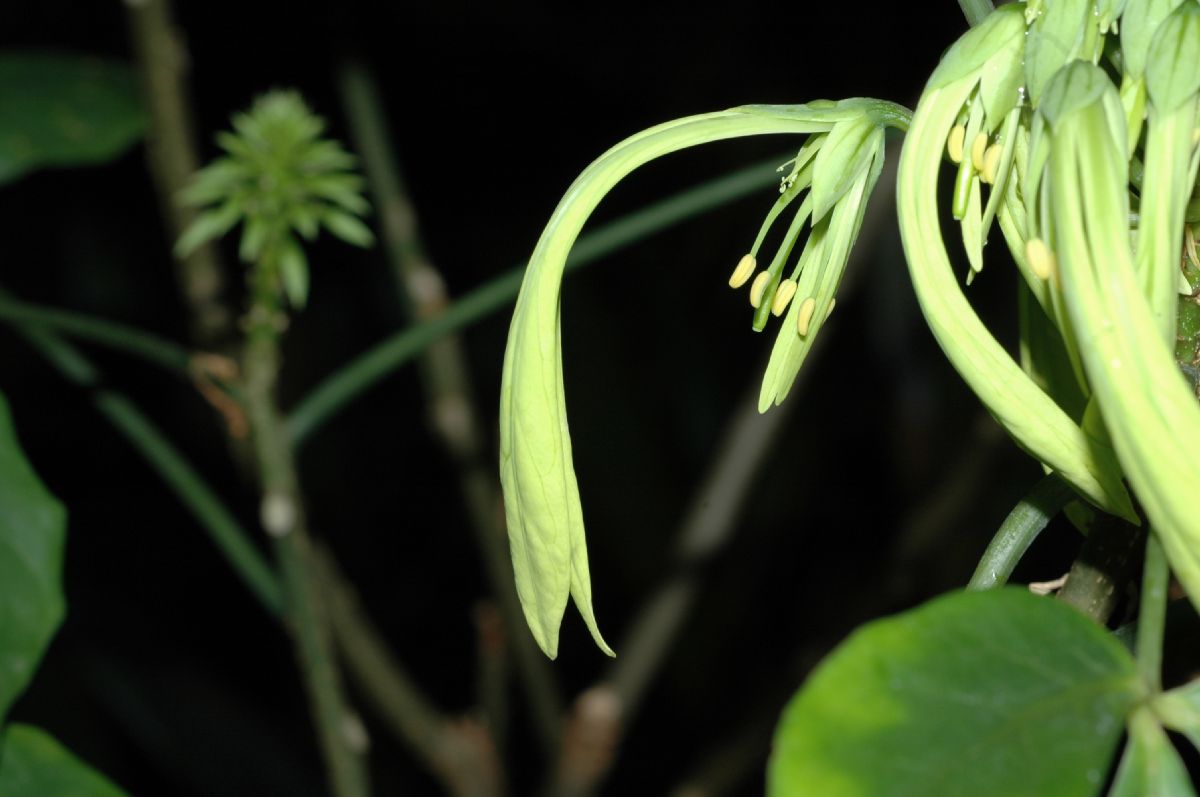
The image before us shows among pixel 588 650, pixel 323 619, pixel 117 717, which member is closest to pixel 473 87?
pixel 588 650

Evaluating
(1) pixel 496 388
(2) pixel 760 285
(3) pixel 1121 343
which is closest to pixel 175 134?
(2) pixel 760 285

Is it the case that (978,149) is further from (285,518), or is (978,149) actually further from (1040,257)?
(285,518)

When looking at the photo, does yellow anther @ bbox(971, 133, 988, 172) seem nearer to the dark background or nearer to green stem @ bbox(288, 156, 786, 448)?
green stem @ bbox(288, 156, 786, 448)

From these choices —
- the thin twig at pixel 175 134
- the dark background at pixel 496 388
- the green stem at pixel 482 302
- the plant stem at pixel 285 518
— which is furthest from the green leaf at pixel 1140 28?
the dark background at pixel 496 388

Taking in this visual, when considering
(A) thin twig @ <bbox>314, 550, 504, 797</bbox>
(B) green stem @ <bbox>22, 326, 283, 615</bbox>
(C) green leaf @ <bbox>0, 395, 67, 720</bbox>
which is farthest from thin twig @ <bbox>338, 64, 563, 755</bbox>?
(C) green leaf @ <bbox>0, 395, 67, 720</bbox>

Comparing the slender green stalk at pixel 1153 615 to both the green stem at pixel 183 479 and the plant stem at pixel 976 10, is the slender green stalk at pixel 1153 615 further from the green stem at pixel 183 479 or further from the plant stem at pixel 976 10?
the green stem at pixel 183 479

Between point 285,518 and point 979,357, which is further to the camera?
point 285,518
